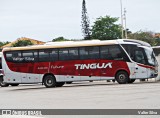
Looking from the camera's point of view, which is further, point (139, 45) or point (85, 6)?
point (85, 6)

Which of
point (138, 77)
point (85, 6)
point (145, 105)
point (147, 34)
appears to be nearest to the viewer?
point (145, 105)

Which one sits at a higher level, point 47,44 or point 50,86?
point 47,44

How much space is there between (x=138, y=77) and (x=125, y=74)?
86 cm

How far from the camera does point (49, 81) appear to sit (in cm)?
3108

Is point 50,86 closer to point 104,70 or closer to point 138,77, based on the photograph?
point 104,70

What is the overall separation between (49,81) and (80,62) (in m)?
2.68

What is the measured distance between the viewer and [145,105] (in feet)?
45.0

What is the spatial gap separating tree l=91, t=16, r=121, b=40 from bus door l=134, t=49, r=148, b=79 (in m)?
65.6

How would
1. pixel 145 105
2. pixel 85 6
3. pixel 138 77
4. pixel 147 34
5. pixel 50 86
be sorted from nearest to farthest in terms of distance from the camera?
pixel 145 105 < pixel 138 77 < pixel 50 86 < pixel 85 6 < pixel 147 34

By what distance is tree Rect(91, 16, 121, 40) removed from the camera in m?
95.4

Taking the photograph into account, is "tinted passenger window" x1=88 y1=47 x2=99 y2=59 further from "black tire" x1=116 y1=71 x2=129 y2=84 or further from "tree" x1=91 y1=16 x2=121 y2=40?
"tree" x1=91 y1=16 x2=121 y2=40

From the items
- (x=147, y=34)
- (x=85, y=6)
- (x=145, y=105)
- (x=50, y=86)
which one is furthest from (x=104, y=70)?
(x=147, y=34)

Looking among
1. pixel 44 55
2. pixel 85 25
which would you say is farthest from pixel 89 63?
pixel 85 25

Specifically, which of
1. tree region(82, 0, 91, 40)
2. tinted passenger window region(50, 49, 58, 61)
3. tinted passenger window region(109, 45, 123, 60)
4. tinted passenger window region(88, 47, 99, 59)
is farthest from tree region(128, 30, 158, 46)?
tinted passenger window region(109, 45, 123, 60)
